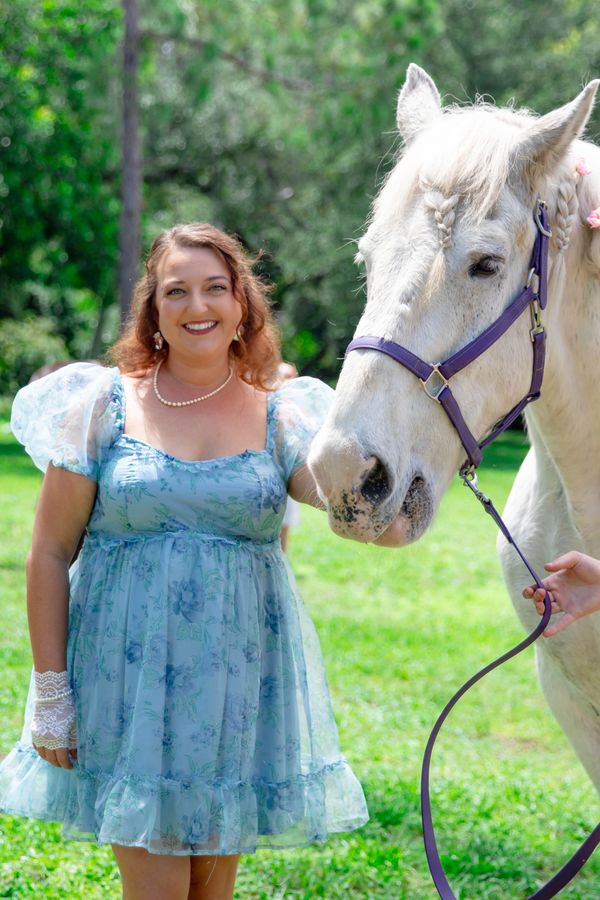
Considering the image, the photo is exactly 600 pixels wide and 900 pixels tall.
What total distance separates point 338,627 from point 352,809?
4.95 metres

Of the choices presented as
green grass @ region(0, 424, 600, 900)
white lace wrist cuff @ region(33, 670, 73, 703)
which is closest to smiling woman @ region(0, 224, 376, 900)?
white lace wrist cuff @ region(33, 670, 73, 703)

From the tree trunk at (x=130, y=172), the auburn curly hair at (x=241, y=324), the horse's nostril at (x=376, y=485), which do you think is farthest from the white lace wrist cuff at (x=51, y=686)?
the tree trunk at (x=130, y=172)

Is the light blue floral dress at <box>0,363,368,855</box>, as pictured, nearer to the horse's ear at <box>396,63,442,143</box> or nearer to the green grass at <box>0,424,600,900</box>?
the green grass at <box>0,424,600,900</box>

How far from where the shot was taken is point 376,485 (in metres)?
2.01

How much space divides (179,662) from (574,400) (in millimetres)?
1122

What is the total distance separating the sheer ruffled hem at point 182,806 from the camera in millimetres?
2348

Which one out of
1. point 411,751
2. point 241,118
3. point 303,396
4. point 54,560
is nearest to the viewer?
point 54,560

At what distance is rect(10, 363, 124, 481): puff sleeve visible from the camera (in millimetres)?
2506

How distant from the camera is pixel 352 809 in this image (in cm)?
262

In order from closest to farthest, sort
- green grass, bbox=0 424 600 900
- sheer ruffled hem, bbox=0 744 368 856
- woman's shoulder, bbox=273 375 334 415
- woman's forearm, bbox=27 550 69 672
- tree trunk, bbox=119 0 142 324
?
sheer ruffled hem, bbox=0 744 368 856, woman's forearm, bbox=27 550 69 672, woman's shoulder, bbox=273 375 334 415, green grass, bbox=0 424 600 900, tree trunk, bbox=119 0 142 324

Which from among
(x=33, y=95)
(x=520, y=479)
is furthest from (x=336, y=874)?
(x=33, y=95)

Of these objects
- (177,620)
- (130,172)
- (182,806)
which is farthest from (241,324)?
(130,172)

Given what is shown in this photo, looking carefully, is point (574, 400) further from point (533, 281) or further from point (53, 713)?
point (53, 713)

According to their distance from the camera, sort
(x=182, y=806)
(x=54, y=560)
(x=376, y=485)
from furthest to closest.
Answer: (x=54, y=560) < (x=182, y=806) < (x=376, y=485)
